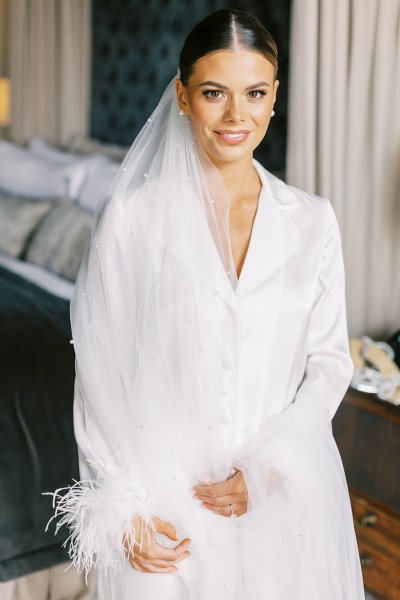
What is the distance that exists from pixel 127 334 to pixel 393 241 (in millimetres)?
1444

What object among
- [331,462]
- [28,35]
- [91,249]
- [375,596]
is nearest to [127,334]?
[91,249]

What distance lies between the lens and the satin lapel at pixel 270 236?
1.44 metres

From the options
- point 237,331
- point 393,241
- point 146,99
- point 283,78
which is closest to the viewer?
point 237,331

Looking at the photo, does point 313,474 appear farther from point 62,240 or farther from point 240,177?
point 62,240

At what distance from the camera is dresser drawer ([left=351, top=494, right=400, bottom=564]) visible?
221cm

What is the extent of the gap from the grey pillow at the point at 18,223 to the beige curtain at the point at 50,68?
1.39 m

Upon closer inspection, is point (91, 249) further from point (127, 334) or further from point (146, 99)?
point (146, 99)

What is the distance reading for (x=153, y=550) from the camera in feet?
4.50

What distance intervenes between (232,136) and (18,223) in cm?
245

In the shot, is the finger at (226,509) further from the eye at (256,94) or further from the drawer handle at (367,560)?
the drawer handle at (367,560)

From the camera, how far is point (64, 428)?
2299mm

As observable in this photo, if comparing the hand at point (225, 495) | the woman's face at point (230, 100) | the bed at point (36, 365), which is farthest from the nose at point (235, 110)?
the bed at point (36, 365)

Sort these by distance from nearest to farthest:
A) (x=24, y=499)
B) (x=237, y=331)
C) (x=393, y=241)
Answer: (x=237, y=331) → (x=24, y=499) → (x=393, y=241)

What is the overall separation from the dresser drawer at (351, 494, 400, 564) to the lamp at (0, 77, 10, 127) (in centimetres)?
410
